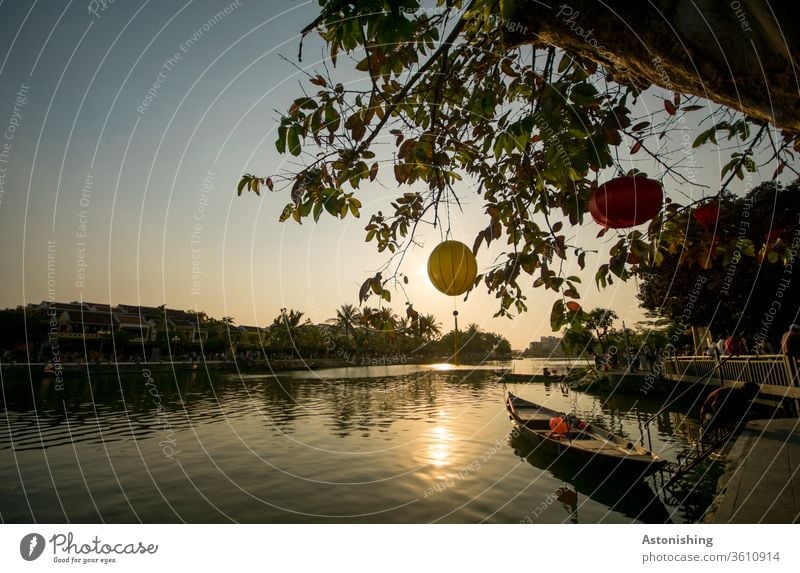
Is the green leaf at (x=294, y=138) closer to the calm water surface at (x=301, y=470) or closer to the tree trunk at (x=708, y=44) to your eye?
the tree trunk at (x=708, y=44)

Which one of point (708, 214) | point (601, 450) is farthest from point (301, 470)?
point (708, 214)

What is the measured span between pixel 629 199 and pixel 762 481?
4308 millimetres

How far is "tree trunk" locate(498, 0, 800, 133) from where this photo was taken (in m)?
1.14

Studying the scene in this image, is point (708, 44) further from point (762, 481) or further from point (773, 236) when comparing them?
point (762, 481)

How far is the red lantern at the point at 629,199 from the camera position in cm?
153

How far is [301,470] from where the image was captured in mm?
10516

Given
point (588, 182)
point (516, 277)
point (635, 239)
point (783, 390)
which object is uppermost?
point (588, 182)

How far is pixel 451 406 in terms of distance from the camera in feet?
75.7

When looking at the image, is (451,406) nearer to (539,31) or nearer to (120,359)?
(539,31)

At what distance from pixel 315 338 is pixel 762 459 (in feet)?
145

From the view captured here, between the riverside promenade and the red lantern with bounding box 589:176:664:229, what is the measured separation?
2.96 meters

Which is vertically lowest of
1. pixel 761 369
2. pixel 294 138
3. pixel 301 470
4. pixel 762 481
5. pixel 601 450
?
pixel 301 470

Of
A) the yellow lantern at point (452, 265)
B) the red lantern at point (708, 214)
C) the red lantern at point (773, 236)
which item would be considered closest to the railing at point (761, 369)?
the red lantern at point (773, 236)

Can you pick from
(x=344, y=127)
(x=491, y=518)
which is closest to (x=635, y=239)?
(x=344, y=127)
